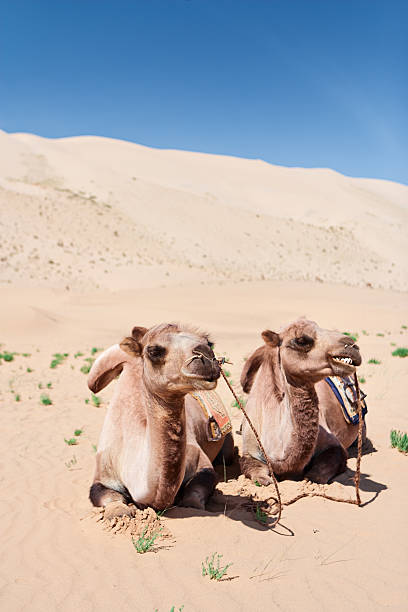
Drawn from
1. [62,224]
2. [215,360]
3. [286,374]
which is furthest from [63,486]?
[62,224]

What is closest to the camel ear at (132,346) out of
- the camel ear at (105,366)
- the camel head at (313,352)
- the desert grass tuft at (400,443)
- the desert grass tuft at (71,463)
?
the camel ear at (105,366)

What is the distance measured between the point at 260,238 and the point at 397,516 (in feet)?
128

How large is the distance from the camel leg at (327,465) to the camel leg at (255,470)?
1.25ft

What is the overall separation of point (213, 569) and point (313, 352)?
1.79 meters

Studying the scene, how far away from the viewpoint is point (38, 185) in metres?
41.7

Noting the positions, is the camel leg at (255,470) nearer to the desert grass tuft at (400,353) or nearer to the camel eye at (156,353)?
the camel eye at (156,353)

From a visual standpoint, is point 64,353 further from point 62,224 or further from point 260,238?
point 260,238

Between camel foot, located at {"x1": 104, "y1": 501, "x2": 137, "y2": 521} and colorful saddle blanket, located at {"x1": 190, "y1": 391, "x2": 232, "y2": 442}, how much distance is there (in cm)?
126

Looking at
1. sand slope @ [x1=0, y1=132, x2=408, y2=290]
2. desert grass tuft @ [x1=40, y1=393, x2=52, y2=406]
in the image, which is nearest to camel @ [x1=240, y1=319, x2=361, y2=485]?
desert grass tuft @ [x1=40, y1=393, x2=52, y2=406]

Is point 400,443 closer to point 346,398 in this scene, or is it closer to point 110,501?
point 346,398

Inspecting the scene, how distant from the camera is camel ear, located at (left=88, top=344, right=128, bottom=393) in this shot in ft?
14.0

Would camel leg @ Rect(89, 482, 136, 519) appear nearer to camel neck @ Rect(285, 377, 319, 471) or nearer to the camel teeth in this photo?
camel neck @ Rect(285, 377, 319, 471)

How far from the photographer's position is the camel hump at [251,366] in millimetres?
5266

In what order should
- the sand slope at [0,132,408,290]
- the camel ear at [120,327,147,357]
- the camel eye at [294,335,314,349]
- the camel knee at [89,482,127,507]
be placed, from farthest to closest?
the sand slope at [0,132,408,290]
the camel eye at [294,335,314,349]
the camel knee at [89,482,127,507]
the camel ear at [120,327,147,357]
